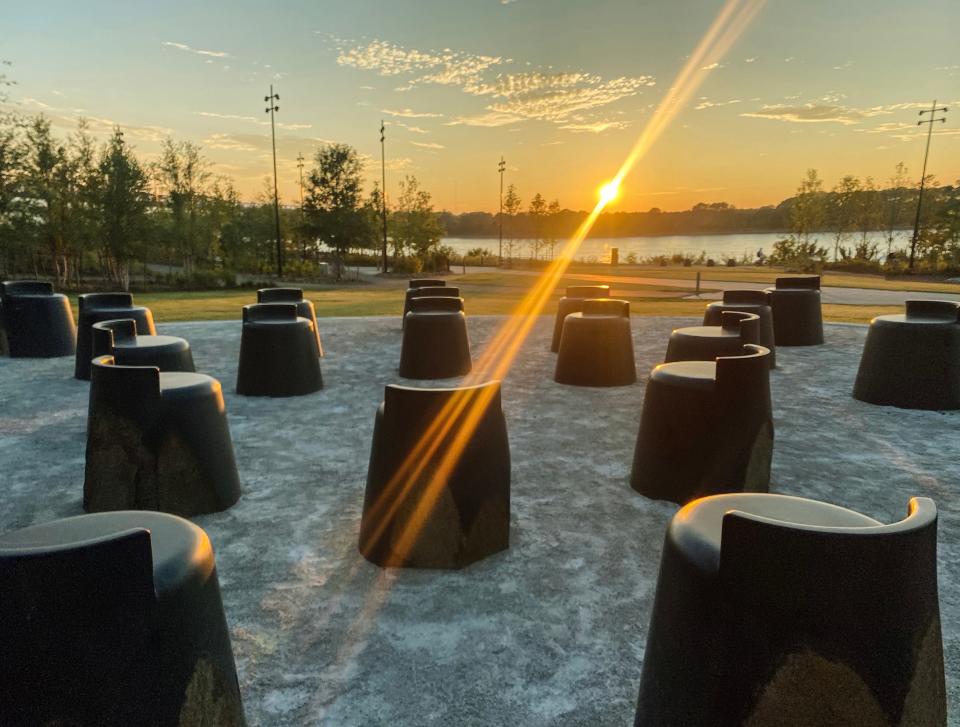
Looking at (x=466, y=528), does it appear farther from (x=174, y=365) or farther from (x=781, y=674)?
(x=174, y=365)

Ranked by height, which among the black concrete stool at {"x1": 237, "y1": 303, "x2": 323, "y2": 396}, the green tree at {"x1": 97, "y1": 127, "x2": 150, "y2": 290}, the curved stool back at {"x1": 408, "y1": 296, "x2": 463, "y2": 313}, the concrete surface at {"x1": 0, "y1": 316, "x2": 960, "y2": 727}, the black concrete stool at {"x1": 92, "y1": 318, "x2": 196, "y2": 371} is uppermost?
the green tree at {"x1": 97, "y1": 127, "x2": 150, "y2": 290}

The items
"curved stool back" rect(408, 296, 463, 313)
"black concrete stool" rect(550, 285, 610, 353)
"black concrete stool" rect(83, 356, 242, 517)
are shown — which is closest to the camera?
"black concrete stool" rect(83, 356, 242, 517)

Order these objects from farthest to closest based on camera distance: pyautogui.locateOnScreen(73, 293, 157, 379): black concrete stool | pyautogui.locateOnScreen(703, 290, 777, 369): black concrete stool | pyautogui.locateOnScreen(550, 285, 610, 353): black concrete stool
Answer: pyautogui.locateOnScreen(550, 285, 610, 353): black concrete stool < pyautogui.locateOnScreen(703, 290, 777, 369): black concrete stool < pyautogui.locateOnScreen(73, 293, 157, 379): black concrete stool

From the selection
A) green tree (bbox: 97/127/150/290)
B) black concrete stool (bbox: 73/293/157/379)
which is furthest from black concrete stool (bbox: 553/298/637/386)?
green tree (bbox: 97/127/150/290)

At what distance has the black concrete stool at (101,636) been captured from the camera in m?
1.72

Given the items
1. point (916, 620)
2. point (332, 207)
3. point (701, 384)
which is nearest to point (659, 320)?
point (701, 384)

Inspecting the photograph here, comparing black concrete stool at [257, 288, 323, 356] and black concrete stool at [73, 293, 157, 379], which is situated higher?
black concrete stool at [257, 288, 323, 356]

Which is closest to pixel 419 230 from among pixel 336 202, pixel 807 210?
pixel 336 202

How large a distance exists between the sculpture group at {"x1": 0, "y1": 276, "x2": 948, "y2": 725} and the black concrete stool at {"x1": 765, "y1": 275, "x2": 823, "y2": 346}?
3.51 m

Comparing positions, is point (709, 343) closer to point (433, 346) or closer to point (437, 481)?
point (433, 346)

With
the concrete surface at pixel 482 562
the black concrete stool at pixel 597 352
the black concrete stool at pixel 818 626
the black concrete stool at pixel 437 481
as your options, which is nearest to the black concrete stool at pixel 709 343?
the concrete surface at pixel 482 562

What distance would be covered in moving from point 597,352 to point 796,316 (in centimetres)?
501

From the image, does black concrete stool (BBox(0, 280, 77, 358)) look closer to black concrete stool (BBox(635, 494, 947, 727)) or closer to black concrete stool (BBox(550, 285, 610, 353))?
black concrete stool (BBox(550, 285, 610, 353))

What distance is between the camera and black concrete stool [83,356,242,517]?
403cm
